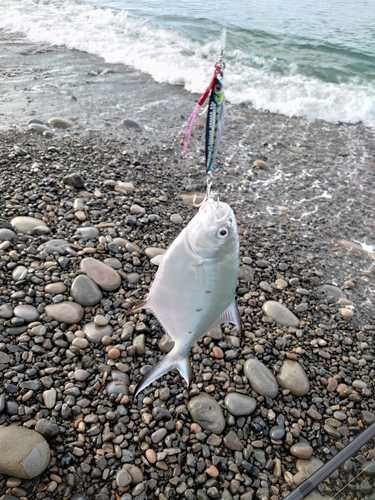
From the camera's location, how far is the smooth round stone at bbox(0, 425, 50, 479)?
294cm

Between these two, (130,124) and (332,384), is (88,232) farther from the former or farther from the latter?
(130,124)

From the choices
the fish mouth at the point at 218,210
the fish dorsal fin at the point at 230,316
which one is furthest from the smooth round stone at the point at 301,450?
the fish mouth at the point at 218,210

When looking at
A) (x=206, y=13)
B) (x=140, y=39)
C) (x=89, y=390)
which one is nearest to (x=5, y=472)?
(x=89, y=390)

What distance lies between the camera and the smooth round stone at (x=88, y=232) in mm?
5168

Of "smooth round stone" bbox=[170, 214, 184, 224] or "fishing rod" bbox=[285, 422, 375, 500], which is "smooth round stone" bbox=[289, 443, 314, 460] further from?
"smooth round stone" bbox=[170, 214, 184, 224]

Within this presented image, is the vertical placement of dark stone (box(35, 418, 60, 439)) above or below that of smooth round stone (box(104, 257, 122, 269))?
below

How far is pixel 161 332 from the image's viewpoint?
421 cm

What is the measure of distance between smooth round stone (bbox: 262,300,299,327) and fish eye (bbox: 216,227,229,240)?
2.90 metres

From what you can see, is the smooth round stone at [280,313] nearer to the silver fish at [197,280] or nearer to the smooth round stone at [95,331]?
the smooth round stone at [95,331]

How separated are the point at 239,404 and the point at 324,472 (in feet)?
3.29

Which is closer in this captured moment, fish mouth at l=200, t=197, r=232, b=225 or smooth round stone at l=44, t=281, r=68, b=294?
fish mouth at l=200, t=197, r=232, b=225

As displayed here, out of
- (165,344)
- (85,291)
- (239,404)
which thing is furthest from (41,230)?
(239,404)

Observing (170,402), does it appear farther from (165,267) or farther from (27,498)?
(165,267)

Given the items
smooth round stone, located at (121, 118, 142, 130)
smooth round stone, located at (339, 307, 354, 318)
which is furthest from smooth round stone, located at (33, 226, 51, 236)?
smooth round stone, located at (121, 118, 142, 130)
